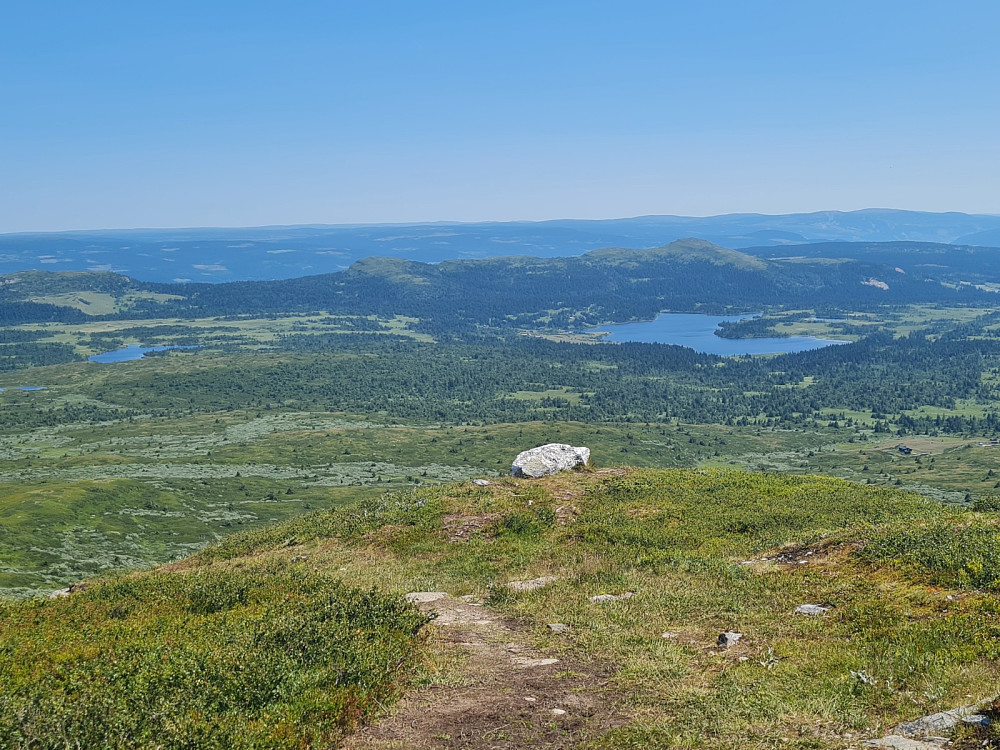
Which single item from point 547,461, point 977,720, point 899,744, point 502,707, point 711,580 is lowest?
point 547,461

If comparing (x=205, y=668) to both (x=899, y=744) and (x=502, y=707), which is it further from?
(x=899, y=744)

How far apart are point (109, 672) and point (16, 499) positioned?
73.1 meters

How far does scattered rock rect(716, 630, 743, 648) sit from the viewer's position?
61.3ft

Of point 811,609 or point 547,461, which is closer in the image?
point 811,609

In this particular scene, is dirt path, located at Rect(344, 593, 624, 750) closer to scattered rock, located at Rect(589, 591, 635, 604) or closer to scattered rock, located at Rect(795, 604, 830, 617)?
scattered rock, located at Rect(589, 591, 635, 604)

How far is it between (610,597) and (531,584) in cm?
412

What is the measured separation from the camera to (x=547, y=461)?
1980 inches

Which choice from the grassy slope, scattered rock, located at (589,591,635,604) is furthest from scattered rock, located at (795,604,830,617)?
scattered rock, located at (589,591,635,604)

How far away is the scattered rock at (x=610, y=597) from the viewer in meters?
23.8

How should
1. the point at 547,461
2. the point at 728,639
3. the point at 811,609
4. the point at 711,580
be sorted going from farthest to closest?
the point at 547,461 → the point at 711,580 → the point at 811,609 → the point at 728,639

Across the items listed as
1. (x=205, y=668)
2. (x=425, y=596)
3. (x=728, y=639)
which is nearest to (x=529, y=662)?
(x=728, y=639)

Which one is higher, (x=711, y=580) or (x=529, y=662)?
(x=529, y=662)

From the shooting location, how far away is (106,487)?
274ft

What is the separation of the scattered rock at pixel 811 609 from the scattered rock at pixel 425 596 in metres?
12.3
